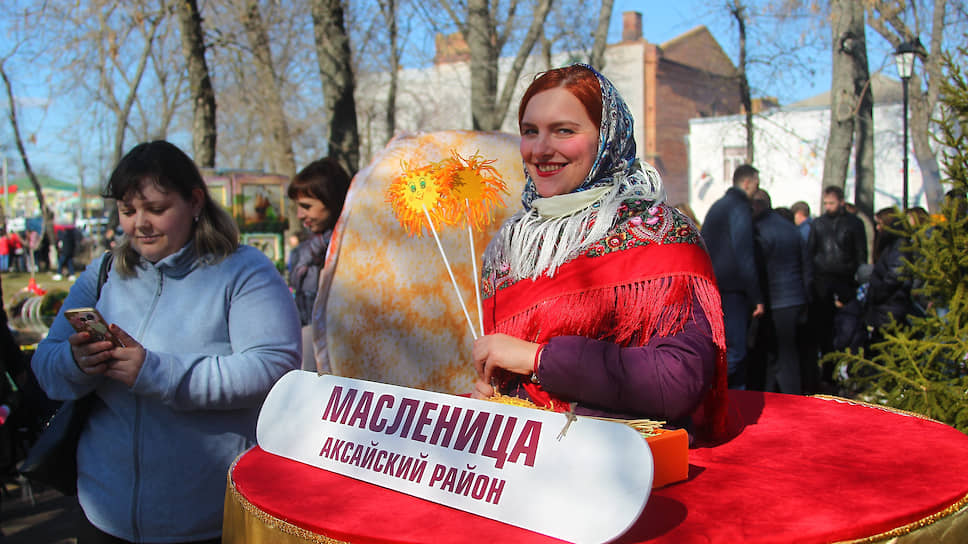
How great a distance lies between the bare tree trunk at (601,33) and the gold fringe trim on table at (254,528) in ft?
42.5

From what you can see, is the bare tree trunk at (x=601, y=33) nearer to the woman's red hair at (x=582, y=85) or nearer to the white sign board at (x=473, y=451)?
the woman's red hair at (x=582, y=85)

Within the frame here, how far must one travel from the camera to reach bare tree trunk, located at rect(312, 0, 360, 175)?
898cm

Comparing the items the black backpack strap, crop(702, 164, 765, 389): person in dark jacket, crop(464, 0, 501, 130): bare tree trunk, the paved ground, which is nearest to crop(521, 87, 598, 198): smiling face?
the black backpack strap

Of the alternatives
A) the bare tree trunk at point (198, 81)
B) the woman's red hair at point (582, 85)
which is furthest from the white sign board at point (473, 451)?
the bare tree trunk at point (198, 81)

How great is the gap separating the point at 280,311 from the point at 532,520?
135cm

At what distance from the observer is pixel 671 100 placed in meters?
39.6

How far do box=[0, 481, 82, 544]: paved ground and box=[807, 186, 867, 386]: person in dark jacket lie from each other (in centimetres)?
631

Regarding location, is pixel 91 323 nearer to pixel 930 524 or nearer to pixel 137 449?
pixel 137 449

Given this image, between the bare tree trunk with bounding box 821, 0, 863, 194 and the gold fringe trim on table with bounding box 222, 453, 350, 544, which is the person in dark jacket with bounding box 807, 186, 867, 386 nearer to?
the bare tree trunk with bounding box 821, 0, 863, 194

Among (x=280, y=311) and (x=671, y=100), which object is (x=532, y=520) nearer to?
(x=280, y=311)

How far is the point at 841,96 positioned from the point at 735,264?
21.8 ft

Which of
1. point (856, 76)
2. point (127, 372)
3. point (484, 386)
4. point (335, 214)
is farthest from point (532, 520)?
point (856, 76)

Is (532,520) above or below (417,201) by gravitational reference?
below

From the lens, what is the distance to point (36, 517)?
5102 millimetres
